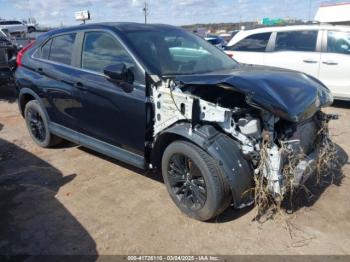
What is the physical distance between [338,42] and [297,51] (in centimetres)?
85

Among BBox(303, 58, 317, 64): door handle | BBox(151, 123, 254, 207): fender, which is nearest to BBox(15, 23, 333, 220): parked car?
BBox(151, 123, 254, 207): fender

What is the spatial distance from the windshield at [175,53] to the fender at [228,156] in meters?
0.88

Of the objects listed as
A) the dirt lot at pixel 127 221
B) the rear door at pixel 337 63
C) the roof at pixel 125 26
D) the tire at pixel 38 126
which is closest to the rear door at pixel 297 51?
the rear door at pixel 337 63

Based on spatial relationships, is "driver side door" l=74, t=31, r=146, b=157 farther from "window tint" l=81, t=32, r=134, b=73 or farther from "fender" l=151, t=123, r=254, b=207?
"fender" l=151, t=123, r=254, b=207

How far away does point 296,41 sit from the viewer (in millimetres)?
8344

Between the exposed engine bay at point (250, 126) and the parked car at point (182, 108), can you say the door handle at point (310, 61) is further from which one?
the exposed engine bay at point (250, 126)

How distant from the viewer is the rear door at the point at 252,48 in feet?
28.7

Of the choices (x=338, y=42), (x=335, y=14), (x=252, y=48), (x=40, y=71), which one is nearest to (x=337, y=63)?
(x=338, y=42)

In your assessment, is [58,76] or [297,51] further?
[297,51]

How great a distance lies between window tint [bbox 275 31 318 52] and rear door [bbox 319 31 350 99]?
30 cm

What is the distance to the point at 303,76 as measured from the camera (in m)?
4.12

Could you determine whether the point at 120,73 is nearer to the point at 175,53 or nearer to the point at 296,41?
the point at 175,53

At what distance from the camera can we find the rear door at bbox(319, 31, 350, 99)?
25.3 ft

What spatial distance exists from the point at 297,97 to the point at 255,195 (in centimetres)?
97
